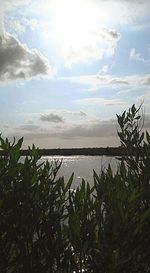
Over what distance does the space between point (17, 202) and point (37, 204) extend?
23 centimetres

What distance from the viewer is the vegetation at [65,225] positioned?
4152 millimetres

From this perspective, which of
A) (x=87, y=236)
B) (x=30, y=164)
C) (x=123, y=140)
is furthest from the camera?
(x=123, y=140)

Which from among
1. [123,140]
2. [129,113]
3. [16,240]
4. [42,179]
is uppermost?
[129,113]

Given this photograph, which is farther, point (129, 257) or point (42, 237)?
point (42, 237)

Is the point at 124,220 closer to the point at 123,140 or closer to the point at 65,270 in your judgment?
the point at 65,270

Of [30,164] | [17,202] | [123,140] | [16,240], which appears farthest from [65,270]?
[123,140]

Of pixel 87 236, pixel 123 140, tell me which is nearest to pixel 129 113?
pixel 123 140

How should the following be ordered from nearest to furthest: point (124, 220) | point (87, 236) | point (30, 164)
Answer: point (124, 220)
point (87, 236)
point (30, 164)

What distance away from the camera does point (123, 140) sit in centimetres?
667

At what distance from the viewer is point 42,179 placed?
4.90m

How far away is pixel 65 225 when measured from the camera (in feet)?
14.8

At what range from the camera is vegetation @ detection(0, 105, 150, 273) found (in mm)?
4152

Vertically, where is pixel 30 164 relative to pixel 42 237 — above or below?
above

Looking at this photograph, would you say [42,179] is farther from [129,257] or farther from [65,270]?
[129,257]
